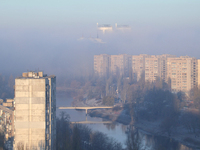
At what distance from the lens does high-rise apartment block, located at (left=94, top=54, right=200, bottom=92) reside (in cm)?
1315

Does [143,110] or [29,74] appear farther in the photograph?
[143,110]

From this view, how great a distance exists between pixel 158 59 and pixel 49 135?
43.2ft

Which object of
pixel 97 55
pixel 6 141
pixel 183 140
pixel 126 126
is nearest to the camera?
pixel 6 141

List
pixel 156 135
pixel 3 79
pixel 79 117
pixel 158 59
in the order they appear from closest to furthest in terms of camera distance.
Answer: pixel 156 135
pixel 79 117
pixel 158 59
pixel 3 79

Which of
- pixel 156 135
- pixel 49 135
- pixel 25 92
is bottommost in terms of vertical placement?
pixel 156 135

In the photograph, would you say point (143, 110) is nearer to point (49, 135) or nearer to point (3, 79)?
point (49, 135)

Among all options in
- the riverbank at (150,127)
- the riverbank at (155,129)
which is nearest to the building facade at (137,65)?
the riverbank at (150,127)

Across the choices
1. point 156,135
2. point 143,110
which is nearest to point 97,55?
point 143,110

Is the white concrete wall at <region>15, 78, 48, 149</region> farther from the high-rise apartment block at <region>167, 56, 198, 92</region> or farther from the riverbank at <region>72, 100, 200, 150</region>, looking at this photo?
the high-rise apartment block at <region>167, 56, 198, 92</region>

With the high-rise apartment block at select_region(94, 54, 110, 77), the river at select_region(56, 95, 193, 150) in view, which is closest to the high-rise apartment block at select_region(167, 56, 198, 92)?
the river at select_region(56, 95, 193, 150)

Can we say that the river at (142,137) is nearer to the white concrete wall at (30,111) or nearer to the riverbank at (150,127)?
the riverbank at (150,127)

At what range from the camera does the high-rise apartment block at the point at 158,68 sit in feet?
43.1

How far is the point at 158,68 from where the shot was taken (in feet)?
52.6

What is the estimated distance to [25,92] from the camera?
362 centimetres
